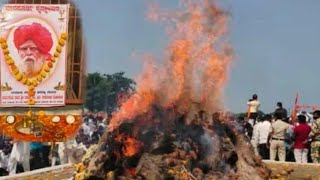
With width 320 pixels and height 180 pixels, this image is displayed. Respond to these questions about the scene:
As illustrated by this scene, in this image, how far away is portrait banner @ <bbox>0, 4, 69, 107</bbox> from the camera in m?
18.4

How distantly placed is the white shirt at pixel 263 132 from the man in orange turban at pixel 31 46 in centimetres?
575

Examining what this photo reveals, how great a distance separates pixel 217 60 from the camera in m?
13.9

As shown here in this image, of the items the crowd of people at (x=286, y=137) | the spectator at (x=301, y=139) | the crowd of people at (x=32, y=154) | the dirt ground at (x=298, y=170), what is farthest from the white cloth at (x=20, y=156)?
the spectator at (x=301, y=139)

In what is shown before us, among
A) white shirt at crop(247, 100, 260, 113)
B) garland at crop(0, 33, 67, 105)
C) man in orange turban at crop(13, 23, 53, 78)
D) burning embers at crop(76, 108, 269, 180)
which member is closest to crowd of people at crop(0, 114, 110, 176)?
garland at crop(0, 33, 67, 105)

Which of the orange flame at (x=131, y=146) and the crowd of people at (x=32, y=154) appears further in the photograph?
the crowd of people at (x=32, y=154)

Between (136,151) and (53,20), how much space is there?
7.34 metres

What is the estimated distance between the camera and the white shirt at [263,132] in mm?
18061

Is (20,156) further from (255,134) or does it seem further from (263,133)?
(263,133)

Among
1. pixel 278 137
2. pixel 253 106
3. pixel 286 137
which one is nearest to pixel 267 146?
pixel 286 137

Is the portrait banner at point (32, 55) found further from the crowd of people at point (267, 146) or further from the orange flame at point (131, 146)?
the orange flame at point (131, 146)

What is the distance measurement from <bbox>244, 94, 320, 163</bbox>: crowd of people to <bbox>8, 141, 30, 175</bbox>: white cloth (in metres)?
5.59

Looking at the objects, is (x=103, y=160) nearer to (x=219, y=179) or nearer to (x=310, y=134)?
(x=219, y=179)

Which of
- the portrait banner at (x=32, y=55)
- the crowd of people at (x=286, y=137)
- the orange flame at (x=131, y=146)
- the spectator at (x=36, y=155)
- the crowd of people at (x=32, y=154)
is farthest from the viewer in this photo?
the spectator at (x=36, y=155)

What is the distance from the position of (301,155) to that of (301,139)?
0.68 metres
